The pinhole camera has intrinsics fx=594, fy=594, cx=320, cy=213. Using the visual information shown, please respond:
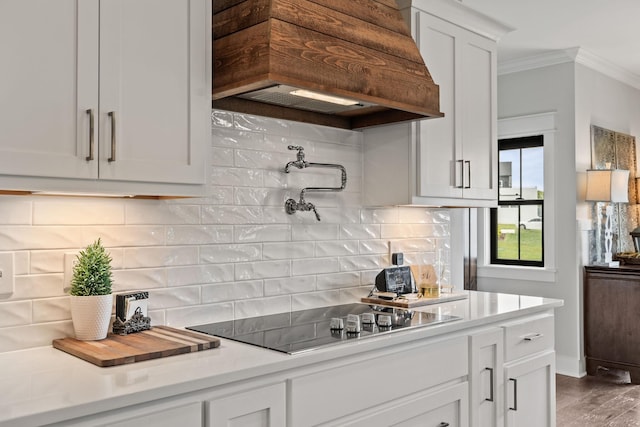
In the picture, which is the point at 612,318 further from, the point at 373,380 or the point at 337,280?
the point at 373,380

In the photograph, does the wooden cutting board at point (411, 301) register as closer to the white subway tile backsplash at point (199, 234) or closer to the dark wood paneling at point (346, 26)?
the white subway tile backsplash at point (199, 234)

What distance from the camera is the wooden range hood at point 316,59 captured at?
1.94 meters

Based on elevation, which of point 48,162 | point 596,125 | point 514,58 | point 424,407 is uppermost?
point 514,58

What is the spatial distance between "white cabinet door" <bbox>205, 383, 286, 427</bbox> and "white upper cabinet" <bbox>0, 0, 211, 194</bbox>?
663 mm

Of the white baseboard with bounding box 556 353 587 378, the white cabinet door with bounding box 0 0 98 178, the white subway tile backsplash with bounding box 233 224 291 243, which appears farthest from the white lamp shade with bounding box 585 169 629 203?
the white cabinet door with bounding box 0 0 98 178

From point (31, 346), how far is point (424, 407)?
1341 mm

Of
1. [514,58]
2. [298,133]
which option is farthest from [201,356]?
[514,58]

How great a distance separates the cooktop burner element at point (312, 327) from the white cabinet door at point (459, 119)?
0.65 m

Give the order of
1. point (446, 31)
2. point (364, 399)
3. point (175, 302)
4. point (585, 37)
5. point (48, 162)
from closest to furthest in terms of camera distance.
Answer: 1. point (48, 162)
2. point (364, 399)
3. point (175, 302)
4. point (446, 31)
5. point (585, 37)

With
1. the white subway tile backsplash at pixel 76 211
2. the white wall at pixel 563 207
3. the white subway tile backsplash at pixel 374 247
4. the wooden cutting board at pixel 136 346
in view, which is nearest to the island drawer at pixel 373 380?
the wooden cutting board at pixel 136 346

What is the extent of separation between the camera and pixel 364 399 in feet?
6.39

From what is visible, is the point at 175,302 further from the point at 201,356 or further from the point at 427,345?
the point at 427,345

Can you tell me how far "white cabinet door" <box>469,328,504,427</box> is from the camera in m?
2.39

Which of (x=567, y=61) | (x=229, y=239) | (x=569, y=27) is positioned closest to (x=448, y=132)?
(x=229, y=239)
